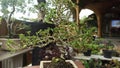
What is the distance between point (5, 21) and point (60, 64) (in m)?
2.94

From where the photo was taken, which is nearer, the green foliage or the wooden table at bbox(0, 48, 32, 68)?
the green foliage

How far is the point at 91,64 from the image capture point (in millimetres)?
2635

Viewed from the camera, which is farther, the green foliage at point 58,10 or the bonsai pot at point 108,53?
the bonsai pot at point 108,53

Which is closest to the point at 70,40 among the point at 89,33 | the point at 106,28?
the point at 89,33

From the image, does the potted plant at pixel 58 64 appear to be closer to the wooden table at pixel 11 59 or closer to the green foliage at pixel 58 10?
the green foliage at pixel 58 10

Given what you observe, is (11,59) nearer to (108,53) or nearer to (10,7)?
(10,7)

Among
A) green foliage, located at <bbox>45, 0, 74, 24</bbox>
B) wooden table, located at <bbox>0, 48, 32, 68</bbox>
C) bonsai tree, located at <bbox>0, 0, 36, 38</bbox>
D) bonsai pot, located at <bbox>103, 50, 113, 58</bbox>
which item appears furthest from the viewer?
bonsai tree, located at <bbox>0, 0, 36, 38</bbox>

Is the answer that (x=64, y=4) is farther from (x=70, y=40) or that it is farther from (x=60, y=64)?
(x=60, y=64)

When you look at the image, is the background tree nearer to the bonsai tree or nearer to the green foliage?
the bonsai tree

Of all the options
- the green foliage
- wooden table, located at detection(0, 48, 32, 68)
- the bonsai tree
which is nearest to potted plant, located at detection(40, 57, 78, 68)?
the green foliage

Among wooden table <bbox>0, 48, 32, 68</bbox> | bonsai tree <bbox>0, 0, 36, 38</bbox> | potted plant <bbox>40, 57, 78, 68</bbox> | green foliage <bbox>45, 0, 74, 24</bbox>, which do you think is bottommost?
wooden table <bbox>0, 48, 32, 68</bbox>

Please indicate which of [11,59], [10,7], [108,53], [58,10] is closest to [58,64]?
[58,10]

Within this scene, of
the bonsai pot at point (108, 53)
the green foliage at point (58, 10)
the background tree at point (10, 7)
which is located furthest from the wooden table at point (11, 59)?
the green foliage at point (58, 10)

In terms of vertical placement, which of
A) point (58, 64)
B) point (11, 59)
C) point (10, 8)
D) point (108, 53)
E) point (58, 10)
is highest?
point (10, 8)
